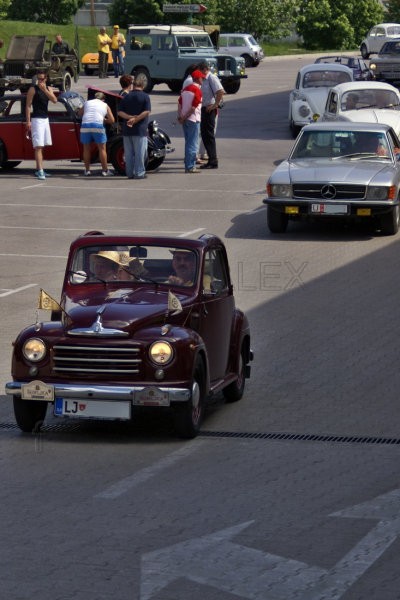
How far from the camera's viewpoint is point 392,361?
12.7 metres

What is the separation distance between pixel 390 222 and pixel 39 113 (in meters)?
8.06

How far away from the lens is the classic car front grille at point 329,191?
19578 mm

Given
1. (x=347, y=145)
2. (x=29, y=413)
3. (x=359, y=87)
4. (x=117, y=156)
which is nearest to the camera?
(x=29, y=413)

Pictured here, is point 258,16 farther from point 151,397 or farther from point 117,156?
point 151,397

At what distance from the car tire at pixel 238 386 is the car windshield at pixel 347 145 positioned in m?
9.54

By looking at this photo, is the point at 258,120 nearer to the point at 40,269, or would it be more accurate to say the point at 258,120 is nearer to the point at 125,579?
the point at 40,269

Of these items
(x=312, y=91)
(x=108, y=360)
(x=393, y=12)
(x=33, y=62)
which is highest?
(x=108, y=360)

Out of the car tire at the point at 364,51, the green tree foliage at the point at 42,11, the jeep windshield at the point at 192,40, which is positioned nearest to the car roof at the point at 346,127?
the jeep windshield at the point at 192,40

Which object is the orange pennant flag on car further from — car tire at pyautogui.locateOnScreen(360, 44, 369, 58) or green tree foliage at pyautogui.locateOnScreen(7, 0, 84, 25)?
green tree foliage at pyautogui.locateOnScreen(7, 0, 84, 25)

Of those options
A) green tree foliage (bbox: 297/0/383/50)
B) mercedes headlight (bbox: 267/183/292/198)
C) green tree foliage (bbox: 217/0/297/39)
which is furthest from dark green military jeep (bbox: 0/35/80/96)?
green tree foliage (bbox: 297/0/383/50)

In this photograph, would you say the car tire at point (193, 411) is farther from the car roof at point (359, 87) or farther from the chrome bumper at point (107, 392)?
the car roof at point (359, 87)

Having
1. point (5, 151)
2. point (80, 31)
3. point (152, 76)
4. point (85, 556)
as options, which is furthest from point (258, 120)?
point (80, 31)

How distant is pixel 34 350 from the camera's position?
9875 millimetres

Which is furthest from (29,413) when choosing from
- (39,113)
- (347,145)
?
(39,113)
